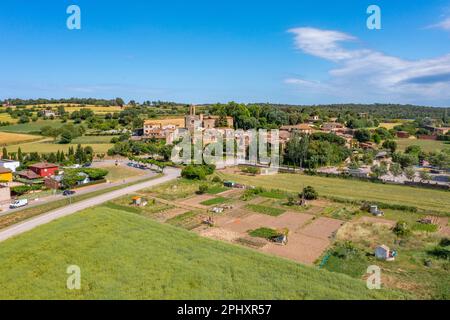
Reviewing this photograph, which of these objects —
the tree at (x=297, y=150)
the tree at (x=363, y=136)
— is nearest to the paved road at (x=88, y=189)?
the tree at (x=297, y=150)

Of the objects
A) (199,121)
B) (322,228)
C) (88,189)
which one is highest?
(199,121)

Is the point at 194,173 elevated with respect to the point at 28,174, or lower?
elevated

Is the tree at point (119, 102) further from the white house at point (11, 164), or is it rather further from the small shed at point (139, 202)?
the small shed at point (139, 202)

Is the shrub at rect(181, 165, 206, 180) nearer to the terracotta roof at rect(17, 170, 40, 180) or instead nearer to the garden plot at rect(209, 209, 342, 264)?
the garden plot at rect(209, 209, 342, 264)

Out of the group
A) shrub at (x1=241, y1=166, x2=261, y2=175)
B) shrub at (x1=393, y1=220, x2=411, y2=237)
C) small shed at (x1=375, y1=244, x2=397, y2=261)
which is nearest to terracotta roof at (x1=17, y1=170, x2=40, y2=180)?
shrub at (x1=241, y1=166, x2=261, y2=175)

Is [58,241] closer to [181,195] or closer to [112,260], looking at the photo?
[112,260]

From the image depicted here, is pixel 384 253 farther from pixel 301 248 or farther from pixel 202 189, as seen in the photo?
pixel 202 189

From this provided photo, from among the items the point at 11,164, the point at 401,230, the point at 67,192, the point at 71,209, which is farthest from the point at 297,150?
the point at 11,164
